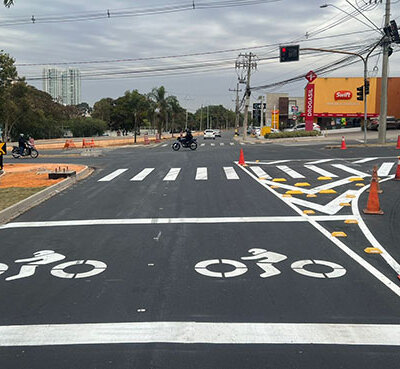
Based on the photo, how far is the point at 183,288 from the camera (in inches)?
232

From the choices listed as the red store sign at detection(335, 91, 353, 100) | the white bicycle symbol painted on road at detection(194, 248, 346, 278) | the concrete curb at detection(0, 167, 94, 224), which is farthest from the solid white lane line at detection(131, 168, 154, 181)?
the red store sign at detection(335, 91, 353, 100)

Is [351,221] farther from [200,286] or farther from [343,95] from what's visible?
[343,95]

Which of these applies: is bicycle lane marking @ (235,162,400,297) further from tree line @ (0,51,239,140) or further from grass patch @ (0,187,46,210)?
tree line @ (0,51,239,140)

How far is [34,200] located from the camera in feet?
41.7

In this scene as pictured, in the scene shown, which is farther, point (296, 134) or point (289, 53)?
point (296, 134)

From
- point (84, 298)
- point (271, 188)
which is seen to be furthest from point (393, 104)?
point (84, 298)

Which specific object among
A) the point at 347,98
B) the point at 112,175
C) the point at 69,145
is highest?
the point at 347,98

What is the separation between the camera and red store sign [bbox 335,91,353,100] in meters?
59.9

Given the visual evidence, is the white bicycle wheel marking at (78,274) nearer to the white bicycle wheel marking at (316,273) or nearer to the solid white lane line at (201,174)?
the white bicycle wheel marking at (316,273)

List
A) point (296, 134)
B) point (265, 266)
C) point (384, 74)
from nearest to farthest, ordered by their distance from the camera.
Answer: point (265, 266)
point (384, 74)
point (296, 134)

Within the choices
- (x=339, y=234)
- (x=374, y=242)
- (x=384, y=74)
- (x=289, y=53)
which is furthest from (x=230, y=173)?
(x=384, y=74)

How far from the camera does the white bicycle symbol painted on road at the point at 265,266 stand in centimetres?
640

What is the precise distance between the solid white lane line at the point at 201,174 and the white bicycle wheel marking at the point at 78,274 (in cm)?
988

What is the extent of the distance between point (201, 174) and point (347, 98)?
48.5 meters
